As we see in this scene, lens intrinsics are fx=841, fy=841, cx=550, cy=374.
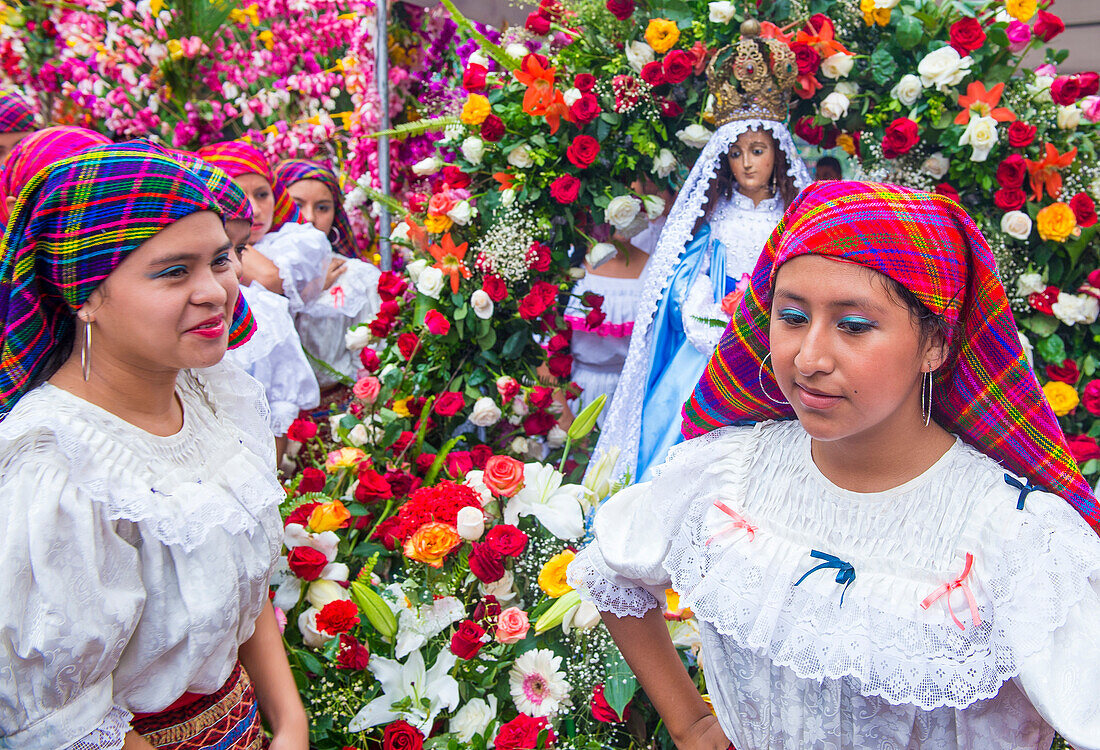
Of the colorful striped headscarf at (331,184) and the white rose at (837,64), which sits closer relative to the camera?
the white rose at (837,64)

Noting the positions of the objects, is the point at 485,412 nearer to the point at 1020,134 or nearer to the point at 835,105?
the point at 835,105

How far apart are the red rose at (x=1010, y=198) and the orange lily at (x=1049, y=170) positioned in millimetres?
93

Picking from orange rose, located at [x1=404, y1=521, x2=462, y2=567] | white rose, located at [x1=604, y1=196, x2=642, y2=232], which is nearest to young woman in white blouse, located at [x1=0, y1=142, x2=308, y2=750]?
orange rose, located at [x1=404, y1=521, x2=462, y2=567]

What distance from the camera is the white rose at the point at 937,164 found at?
10.4 ft

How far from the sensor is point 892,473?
1.28 metres

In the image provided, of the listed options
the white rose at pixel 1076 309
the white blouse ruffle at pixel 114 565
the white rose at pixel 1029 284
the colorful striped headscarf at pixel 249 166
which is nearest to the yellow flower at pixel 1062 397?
the white rose at pixel 1076 309

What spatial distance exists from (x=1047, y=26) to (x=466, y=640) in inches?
117

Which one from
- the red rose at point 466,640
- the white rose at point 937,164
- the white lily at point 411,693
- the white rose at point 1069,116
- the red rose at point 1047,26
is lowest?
the white lily at point 411,693

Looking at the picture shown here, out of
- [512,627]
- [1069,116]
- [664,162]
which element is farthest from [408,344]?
[1069,116]

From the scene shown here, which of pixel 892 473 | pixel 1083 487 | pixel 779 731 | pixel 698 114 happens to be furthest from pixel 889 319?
pixel 698 114

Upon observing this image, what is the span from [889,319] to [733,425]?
0.41 metres

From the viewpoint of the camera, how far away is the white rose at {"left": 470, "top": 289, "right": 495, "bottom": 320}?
3.16m

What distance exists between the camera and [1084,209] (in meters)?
3.05

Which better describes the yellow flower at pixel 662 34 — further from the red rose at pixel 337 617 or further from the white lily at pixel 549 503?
the red rose at pixel 337 617
